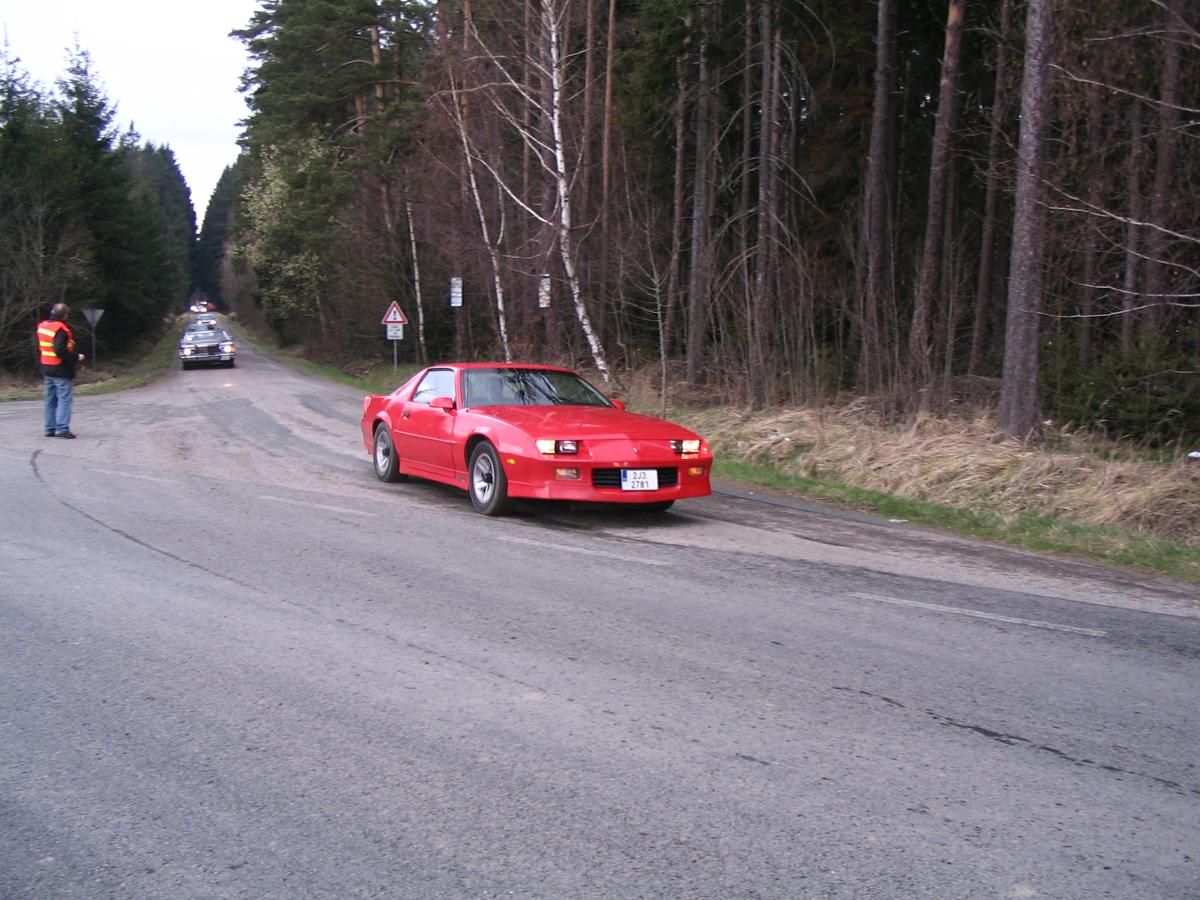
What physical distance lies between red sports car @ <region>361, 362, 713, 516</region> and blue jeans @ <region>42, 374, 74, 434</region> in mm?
6479

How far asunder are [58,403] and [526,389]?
8.86 meters

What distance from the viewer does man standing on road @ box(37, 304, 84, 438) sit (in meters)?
15.1

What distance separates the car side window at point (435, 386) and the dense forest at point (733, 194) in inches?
269

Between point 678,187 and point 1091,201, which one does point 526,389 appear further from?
point 678,187

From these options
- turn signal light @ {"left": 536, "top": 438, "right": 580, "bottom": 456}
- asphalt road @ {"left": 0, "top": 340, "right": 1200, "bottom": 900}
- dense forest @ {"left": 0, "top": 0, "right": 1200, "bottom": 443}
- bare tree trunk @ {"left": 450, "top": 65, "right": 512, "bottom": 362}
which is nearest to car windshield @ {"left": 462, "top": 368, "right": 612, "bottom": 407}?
turn signal light @ {"left": 536, "top": 438, "right": 580, "bottom": 456}

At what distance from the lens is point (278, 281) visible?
5034 cm

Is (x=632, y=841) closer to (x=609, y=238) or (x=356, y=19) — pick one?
(x=609, y=238)

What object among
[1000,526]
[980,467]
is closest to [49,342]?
[980,467]

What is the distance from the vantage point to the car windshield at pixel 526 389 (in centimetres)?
1069

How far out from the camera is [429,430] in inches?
429

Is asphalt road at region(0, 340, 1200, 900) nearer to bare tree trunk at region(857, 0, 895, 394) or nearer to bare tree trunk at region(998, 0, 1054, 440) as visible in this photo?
bare tree trunk at region(998, 0, 1054, 440)

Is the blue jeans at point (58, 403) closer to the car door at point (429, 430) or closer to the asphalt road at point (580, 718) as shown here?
the car door at point (429, 430)

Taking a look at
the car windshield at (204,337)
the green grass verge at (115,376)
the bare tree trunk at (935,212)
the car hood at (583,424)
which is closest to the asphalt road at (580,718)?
the car hood at (583,424)

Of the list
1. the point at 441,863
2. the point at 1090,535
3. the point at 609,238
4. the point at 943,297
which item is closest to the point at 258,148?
the point at 609,238
